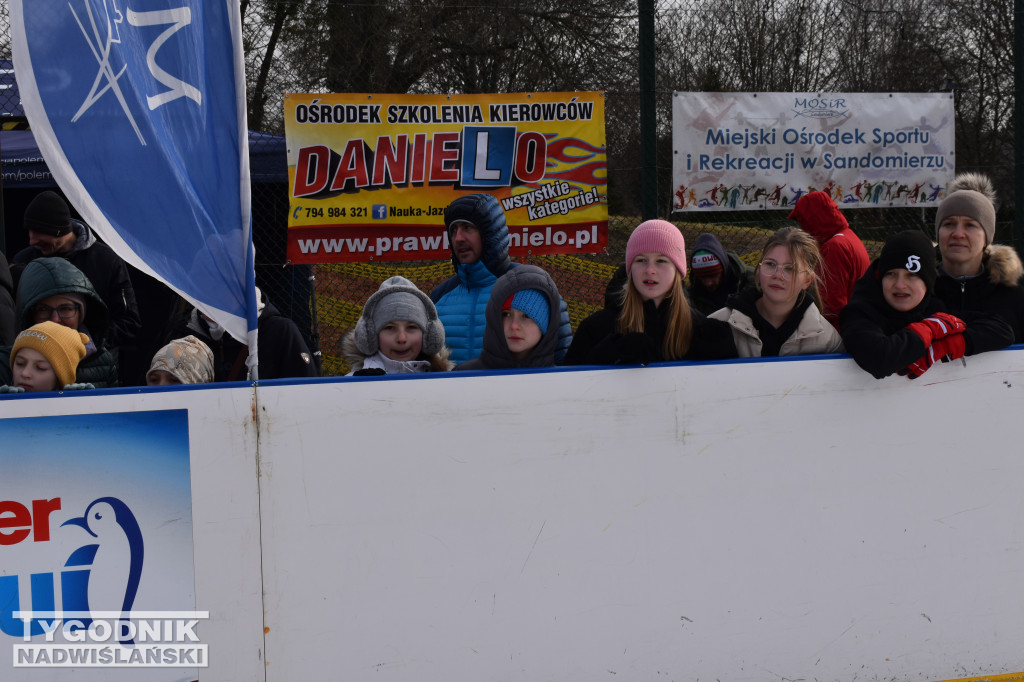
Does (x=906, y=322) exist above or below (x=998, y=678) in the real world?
above

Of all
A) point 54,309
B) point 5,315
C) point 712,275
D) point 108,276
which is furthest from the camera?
point 108,276

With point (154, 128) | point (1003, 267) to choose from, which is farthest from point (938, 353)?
point (154, 128)

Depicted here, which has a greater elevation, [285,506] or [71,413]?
[71,413]

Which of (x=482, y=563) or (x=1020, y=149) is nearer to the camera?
(x=482, y=563)

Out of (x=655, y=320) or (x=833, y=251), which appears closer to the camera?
(x=655, y=320)

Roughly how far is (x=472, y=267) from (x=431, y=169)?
169cm

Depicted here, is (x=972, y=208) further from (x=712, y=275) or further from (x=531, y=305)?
(x=531, y=305)

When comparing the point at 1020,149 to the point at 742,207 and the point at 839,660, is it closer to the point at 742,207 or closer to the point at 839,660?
the point at 742,207

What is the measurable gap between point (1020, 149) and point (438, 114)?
3720 millimetres

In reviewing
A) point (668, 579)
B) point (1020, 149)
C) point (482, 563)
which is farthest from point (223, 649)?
point (1020, 149)

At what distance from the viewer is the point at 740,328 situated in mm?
3227

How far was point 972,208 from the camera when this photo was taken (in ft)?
11.6

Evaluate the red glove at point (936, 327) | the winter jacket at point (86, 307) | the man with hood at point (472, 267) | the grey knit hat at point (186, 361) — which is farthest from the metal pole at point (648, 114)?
the winter jacket at point (86, 307)

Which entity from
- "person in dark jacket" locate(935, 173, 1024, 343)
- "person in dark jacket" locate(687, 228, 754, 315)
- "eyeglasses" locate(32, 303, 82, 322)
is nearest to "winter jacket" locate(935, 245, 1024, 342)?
"person in dark jacket" locate(935, 173, 1024, 343)
